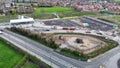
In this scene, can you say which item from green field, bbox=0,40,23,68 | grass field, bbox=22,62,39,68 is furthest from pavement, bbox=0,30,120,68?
green field, bbox=0,40,23,68

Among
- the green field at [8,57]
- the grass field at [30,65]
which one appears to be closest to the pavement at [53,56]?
the grass field at [30,65]

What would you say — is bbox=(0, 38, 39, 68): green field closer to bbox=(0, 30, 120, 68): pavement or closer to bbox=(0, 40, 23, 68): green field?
bbox=(0, 40, 23, 68): green field

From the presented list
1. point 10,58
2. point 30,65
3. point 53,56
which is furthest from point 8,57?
point 53,56

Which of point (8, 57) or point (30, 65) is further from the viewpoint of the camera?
point (8, 57)

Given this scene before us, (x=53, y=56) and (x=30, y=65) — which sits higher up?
(x=53, y=56)

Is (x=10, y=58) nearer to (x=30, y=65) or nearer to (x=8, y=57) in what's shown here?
(x=8, y=57)

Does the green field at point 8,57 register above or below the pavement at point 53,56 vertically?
below

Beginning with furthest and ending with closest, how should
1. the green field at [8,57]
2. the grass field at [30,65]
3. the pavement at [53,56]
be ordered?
the green field at [8,57] < the pavement at [53,56] < the grass field at [30,65]

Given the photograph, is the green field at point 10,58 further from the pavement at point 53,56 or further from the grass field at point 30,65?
the pavement at point 53,56
